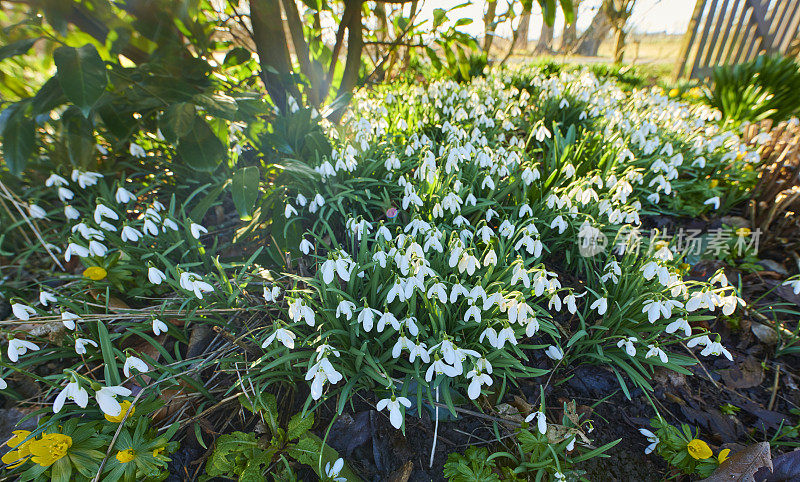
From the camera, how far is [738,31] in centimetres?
603

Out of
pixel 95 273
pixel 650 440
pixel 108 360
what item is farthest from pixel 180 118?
pixel 650 440

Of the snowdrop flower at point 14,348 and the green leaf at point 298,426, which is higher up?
the snowdrop flower at point 14,348

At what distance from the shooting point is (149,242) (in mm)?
1866

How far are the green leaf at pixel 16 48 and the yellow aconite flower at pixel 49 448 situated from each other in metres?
1.21

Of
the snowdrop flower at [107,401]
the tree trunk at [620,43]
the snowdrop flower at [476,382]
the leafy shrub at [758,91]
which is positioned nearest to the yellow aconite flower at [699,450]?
the snowdrop flower at [476,382]

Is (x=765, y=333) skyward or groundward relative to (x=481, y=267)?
groundward

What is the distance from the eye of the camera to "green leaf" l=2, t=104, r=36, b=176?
55.4 inches

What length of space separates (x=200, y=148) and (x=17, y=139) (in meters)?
0.64

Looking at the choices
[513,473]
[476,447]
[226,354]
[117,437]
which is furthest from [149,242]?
[513,473]

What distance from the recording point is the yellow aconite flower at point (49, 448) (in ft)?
3.12

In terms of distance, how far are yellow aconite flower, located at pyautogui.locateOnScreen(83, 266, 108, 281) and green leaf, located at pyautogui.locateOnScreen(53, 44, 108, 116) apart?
697 millimetres

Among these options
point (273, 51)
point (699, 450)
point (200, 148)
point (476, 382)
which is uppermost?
point (273, 51)

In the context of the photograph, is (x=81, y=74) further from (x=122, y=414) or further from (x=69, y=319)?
(x=122, y=414)

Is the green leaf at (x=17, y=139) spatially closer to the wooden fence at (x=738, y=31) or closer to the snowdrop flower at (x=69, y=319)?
the snowdrop flower at (x=69, y=319)
